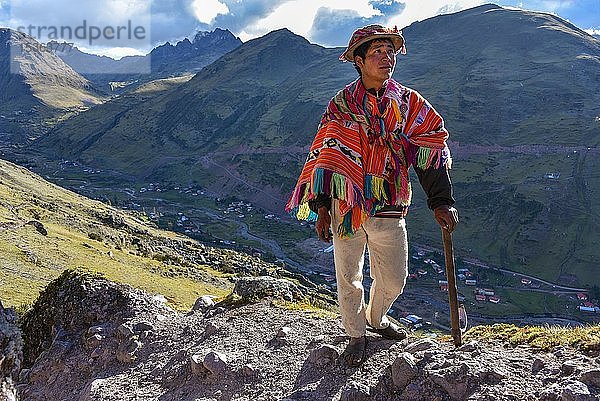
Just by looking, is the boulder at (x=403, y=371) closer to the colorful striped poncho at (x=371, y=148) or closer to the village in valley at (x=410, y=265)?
the colorful striped poncho at (x=371, y=148)

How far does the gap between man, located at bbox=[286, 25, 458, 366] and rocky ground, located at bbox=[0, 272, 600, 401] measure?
1.81 ft

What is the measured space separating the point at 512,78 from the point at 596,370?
539 feet

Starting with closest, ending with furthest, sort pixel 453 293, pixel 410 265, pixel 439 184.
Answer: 1. pixel 439 184
2. pixel 453 293
3. pixel 410 265

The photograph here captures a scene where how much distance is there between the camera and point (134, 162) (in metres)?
166

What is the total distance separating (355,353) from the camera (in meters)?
4.68

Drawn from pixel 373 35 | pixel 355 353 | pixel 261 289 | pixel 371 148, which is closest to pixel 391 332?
pixel 355 353

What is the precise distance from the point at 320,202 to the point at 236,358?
2.01 meters

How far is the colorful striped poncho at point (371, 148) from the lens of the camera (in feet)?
14.4

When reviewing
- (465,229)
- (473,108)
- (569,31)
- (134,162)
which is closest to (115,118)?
(134,162)

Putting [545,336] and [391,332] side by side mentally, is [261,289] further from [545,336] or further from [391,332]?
[545,336]

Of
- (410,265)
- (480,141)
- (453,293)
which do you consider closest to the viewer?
(453,293)

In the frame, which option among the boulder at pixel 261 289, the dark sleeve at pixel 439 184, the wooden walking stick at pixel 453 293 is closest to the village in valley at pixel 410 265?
the boulder at pixel 261 289

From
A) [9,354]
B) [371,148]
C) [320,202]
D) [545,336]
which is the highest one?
[371,148]

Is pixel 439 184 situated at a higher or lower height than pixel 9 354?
higher
